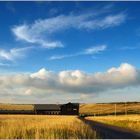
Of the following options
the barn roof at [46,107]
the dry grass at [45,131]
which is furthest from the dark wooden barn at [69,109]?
the dry grass at [45,131]

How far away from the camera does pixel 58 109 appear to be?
15288cm

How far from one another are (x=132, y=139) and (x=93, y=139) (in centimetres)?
370

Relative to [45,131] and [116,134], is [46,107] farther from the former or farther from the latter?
[45,131]

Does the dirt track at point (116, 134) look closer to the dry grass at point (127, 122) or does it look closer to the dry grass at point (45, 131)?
the dry grass at point (45, 131)

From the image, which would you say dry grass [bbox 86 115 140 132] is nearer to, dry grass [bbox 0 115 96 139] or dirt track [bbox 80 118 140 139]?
dirt track [bbox 80 118 140 139]

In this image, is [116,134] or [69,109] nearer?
[116,134]

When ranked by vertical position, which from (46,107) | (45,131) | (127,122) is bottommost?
(45,131)

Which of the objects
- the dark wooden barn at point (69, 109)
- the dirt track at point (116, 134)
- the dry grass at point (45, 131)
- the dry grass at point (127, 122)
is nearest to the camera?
the dry grass at point (45, 131)

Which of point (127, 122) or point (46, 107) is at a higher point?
point (46, 107)

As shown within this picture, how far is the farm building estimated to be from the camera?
147500 millimetres

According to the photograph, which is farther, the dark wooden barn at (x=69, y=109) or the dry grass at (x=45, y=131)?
the dark wooden barn at (x=69, y=109)

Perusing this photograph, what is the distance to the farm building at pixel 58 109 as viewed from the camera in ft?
484

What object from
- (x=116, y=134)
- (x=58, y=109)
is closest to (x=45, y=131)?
(x=116, y=134)

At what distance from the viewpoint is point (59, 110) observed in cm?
15225
